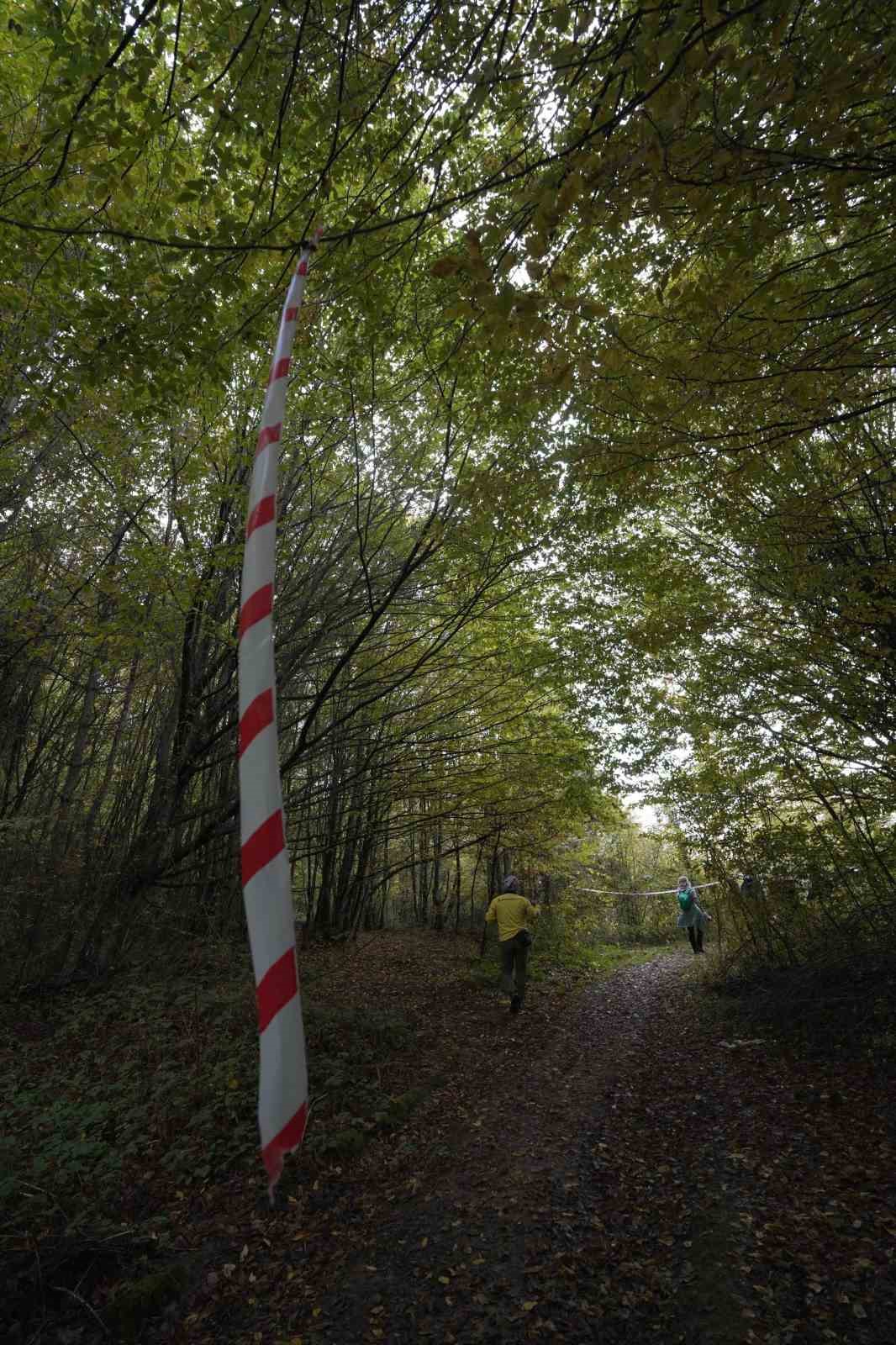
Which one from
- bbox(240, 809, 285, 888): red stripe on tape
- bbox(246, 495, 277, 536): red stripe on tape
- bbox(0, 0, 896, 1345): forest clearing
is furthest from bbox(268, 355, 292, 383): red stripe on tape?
bbox(240, 809, 285, 888): red stripe on tape

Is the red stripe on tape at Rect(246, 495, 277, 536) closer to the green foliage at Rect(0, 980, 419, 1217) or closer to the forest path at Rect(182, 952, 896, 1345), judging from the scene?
the forest path at Rect(182, 952, 896, 1345)

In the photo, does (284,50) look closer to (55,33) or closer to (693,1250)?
(55,33)

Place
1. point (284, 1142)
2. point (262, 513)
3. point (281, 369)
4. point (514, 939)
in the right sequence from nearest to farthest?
point (284, 1142), point (262, 513), point (281, 369), point (514, 939)

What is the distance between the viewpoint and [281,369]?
1.56 metres

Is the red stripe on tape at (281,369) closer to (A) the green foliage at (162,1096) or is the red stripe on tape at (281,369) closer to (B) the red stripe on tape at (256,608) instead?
(B) the red stripe on tape at (256,608)

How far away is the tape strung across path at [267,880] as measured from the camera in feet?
3.36

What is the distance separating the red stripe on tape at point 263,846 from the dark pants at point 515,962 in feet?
22.2

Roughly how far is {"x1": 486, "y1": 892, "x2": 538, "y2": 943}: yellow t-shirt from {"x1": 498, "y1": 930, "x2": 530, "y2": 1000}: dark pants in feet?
0.22

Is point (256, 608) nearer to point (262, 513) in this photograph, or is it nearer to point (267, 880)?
point (262, 513)

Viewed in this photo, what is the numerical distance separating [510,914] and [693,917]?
603cm

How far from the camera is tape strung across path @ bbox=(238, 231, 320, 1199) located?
1023 mm

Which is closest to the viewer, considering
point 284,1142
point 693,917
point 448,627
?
point 284,1142

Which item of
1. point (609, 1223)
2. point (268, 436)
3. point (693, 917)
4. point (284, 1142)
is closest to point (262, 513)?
point (268, 436)

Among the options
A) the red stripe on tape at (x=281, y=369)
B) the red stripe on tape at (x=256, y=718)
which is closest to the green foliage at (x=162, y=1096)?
the red stripe on tape at (x=256, y=718)
